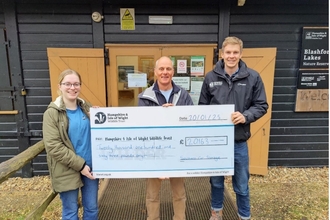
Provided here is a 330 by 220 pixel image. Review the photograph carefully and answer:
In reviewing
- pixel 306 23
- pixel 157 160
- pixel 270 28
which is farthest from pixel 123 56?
pixel 306 23

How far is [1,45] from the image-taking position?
377 centimetres

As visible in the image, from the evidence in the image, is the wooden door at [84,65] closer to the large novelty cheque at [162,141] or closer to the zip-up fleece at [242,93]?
the large novelty cheque at [162,141]

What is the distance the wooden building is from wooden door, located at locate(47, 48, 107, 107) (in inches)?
0.6

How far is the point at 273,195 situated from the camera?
3408 millimetres

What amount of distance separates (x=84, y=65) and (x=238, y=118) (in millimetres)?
2682

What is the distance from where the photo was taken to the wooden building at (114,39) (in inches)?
147

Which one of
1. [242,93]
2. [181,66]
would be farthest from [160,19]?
[242,93]

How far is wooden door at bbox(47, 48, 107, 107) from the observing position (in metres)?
3.70

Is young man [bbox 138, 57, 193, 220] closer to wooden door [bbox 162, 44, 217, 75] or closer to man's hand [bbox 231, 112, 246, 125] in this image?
man's hand [bbox 231, 112, 246, 125]

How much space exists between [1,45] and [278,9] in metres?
4.47

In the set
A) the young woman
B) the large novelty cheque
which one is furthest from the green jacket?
the large novelty cheque

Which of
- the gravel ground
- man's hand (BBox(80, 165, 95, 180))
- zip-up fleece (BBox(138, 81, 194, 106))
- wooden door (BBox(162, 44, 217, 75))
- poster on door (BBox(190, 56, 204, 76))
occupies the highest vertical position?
wooden door (BBox(162, 44, 217, 75))

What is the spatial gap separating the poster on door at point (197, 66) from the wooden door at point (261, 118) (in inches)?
26.6

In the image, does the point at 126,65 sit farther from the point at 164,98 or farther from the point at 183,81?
the point at 164,98
